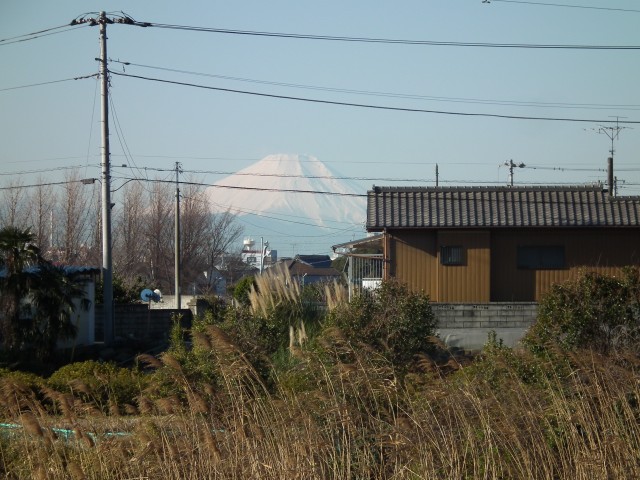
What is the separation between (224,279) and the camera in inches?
2532

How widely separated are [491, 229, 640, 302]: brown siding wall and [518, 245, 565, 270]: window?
0.43 feet

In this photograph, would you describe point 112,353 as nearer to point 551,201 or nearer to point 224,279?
point 551,201

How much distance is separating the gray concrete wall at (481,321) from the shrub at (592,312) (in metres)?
→ 8.13

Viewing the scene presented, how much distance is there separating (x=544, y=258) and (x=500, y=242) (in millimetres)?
1428

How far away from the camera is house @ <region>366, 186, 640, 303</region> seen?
1065 inches

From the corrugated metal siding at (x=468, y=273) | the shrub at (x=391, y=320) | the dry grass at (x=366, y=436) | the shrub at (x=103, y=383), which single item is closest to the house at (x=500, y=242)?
the corrugated metal siding at (x=468, y=273)

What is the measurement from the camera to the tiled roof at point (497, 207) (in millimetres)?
27109

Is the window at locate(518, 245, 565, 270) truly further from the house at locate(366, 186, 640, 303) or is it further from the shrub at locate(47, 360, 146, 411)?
the shrub at locate(47, 360, 146, 411)

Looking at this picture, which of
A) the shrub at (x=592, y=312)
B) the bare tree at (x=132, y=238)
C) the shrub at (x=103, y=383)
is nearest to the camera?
the shrub at (x=103, y=383)

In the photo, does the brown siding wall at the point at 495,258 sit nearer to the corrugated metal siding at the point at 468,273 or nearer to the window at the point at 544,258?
the corrugated metal siding at the point at 468,273

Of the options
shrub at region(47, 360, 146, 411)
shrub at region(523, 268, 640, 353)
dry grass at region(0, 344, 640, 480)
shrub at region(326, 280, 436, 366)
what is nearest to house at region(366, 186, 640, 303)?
shrub at region(326, 280, 436, 366)

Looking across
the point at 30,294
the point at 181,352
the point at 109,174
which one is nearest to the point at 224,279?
the point at 109,174

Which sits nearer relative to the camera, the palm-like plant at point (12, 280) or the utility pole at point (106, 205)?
the palm-like plant at point (12, 280)

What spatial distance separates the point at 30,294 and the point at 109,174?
7504 mm
